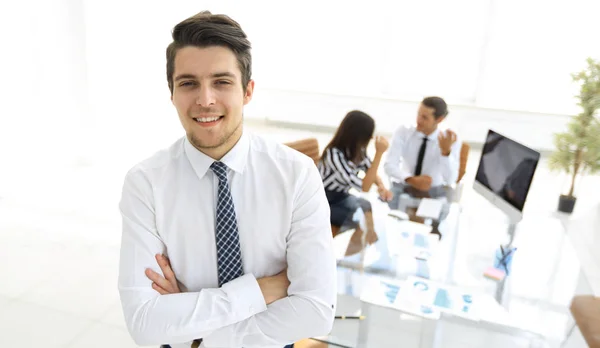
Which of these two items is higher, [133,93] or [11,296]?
[133,93]

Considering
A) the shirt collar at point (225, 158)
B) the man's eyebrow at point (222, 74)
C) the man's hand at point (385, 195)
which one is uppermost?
the man's eyebrow at point (222, 74)

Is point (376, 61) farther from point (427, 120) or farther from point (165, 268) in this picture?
point (165, 268)

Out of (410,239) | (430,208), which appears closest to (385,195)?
(430,208)

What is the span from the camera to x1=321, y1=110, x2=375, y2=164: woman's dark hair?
3.15 meters

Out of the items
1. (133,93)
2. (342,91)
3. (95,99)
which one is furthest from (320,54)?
(95,99)

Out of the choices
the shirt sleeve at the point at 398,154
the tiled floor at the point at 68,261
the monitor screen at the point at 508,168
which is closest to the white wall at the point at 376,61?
the tiled floor at the point at 68,261

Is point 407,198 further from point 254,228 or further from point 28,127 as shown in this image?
point 28,127

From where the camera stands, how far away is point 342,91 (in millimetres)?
7824

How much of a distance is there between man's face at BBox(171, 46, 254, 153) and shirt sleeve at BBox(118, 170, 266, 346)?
0.84 ft

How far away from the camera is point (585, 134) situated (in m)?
4.45

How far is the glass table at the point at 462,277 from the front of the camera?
75.2 inches

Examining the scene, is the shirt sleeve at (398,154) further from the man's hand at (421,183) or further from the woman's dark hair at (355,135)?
the woman's dark hair at (355,135)

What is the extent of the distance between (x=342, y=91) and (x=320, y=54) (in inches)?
28.5

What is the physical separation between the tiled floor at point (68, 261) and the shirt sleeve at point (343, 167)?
98 centimetres
